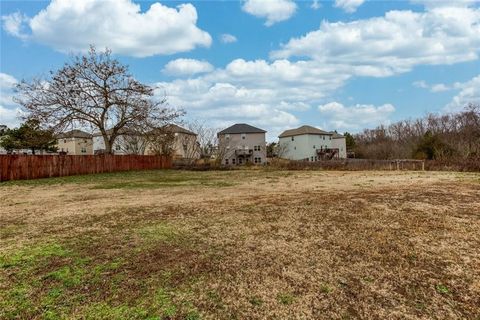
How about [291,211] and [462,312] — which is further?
[291,211]

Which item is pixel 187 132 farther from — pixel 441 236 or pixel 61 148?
pixel 441 236

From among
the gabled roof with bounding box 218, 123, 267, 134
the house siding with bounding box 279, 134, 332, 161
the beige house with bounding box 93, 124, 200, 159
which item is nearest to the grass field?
the beige house with bounding box 93, 124, 200, 159

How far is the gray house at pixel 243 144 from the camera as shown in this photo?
44.5 metres

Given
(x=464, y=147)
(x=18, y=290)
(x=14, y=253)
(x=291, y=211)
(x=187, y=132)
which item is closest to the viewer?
(x=18, y=290)

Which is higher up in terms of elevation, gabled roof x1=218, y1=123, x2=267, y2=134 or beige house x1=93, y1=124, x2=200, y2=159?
gabled roof x1=218, y1=123, x2=267, y2=134

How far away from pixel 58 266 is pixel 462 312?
13.3 ft

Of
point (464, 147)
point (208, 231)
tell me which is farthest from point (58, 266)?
point (464, 147)

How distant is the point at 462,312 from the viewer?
110 inches

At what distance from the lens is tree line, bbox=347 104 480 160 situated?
29572 millimetres

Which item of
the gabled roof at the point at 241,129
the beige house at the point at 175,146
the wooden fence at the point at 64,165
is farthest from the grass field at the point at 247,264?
the gabled roof at the point at 241,129

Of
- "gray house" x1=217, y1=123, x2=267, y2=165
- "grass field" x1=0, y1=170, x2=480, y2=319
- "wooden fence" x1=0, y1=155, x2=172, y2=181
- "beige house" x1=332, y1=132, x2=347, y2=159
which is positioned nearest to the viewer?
"grass field" x1=0, y1=170, x2=480, y2=319

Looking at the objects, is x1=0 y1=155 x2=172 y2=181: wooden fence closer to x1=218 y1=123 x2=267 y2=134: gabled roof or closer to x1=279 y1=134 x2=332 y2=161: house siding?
x1=218 y1=123 x2=267 y2=134: gabled roof

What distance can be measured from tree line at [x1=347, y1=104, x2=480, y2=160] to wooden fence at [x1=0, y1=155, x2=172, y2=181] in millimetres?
22780

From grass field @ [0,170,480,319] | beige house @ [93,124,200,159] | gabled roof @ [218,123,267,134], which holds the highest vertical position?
gabled roof @ [218,123,267,134]
